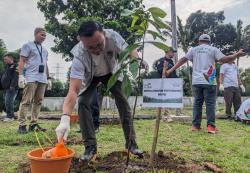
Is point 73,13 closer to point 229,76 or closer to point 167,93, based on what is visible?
point 229,76

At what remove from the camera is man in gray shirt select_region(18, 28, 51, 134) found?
521 cm

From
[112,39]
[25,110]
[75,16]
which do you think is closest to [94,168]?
[112,39]

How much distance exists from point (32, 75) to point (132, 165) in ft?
9.66

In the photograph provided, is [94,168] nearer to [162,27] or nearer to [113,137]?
[162,27]

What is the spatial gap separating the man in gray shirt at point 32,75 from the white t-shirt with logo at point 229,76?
183 inches

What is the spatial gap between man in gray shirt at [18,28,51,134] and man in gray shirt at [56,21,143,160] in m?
2.22

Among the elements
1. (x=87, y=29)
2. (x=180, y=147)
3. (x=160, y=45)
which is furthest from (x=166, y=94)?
(x=180, y=147)

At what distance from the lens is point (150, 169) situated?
2.83 m

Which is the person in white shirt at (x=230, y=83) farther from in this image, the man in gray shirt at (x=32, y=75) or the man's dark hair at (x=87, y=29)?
the man's dark hair at (x=87, y=29)

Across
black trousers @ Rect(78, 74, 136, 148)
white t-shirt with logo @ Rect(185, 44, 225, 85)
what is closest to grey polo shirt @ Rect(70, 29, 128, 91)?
black trousers @ Rect(78, 74, 136, 148)

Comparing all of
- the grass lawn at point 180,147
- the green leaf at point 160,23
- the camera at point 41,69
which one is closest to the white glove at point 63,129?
the grass lawn at point 180,147

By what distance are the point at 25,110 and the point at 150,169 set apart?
3002 mm

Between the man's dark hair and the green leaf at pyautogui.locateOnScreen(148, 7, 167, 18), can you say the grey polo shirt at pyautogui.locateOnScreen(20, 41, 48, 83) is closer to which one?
the man's dark hair

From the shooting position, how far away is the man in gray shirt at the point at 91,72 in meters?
2.70
